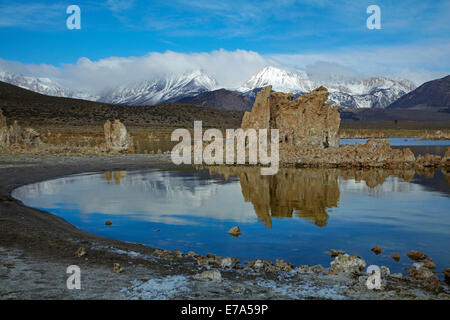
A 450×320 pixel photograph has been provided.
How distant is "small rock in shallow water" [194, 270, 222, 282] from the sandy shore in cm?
8

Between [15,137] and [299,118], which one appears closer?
[299,118]

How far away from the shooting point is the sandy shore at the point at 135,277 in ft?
19.9

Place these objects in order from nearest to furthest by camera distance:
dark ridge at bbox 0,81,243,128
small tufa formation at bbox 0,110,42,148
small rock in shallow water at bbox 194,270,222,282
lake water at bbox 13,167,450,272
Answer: small rock in shallow water at bbox 194,270,222,282 → lake water at bbox 13,167,450,272 → small tufa formation at bbox 0,110,42,148 → dark ridge at bbox 0,81,243,128

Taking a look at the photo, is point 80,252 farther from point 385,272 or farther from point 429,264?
point 429,264

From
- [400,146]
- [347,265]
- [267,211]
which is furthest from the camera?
[400,146]

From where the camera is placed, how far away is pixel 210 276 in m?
6.78

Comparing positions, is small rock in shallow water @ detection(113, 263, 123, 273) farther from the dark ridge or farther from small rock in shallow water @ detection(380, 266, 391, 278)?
the dark ridge

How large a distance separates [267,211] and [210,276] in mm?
6753

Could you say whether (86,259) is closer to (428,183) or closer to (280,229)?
(280,229)

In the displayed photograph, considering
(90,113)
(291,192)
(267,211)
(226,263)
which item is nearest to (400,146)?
(291,192)

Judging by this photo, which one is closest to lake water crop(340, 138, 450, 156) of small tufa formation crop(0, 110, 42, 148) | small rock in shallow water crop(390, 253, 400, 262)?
small rock in shallow water crop(390, 253, 400, 262)

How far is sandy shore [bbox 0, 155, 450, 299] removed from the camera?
239 inches

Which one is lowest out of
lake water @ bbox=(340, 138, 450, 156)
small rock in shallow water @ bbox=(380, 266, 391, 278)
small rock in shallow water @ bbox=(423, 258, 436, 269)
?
small rock in shallow water @ bbox=(423, 258, 436, 269)

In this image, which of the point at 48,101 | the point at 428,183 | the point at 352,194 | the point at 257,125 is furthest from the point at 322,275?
the point at 48,101
